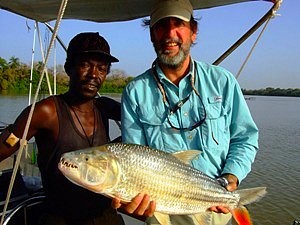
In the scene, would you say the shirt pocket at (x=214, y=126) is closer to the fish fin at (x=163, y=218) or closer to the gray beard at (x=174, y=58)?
the gray beard at (x=174, y=58)

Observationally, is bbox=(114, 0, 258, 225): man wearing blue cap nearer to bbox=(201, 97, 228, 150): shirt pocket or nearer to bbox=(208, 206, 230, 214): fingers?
bbox=(201, 97, 228, 150): shirt pocket

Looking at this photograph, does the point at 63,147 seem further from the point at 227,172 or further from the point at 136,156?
the point at 227,172

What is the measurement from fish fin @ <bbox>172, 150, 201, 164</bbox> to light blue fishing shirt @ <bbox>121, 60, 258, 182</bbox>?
8.3 inches

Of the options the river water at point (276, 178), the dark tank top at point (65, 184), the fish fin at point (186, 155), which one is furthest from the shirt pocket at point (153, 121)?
the river water at point (276, 178)

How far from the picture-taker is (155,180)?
107 inches

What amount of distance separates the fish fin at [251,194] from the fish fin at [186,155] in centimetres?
52

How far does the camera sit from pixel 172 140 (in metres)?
3.29

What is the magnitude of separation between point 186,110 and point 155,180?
88 centimetres

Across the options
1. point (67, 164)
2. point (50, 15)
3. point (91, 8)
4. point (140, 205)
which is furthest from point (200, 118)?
point (50, 15)

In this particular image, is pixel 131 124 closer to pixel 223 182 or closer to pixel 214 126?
pixel 214 126

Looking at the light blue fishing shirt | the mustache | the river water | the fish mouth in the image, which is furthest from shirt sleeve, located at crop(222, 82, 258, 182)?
the river water

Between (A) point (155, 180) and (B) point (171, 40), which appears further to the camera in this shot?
(B) point (171, 40)

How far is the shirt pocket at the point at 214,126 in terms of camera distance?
3.28 m

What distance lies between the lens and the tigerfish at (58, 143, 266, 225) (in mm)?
2510
